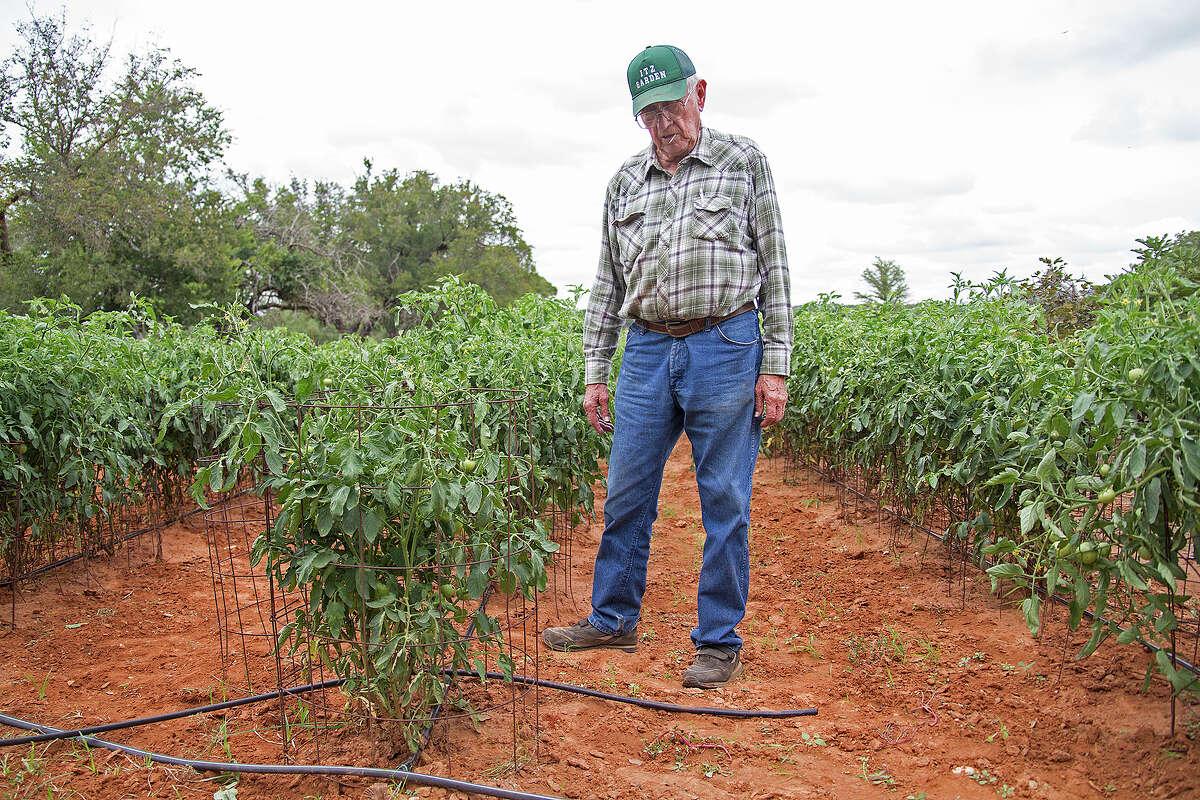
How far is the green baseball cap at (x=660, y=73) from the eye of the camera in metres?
2.70

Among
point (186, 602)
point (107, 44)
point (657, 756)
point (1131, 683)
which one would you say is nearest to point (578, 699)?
point (657, 756)

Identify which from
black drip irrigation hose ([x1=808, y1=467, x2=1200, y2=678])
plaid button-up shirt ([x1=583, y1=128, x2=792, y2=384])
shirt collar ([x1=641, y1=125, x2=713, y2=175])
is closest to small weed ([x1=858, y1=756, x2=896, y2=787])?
black drip irrigation hose ([x1=808, y1=467, x2=1200, y2=678])

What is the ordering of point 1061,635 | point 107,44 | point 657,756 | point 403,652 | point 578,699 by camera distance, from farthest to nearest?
1. point 107,44
2. point 1061,635
3. point 578,699
4. point 657,756
5. point 403,652

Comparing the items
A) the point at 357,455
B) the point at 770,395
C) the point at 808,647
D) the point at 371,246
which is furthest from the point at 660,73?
the point at 371,246

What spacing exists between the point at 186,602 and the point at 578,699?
2.25 m

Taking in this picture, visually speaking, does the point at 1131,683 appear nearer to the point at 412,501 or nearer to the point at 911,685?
the point at 911,685

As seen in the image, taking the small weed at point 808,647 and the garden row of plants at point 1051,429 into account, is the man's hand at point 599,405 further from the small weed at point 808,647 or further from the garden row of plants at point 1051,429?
the garden row of plants at point 1051,429

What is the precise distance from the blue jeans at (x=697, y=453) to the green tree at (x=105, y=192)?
571 inches

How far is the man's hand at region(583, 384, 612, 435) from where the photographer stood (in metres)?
3.13

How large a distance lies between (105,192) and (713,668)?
56.6ft

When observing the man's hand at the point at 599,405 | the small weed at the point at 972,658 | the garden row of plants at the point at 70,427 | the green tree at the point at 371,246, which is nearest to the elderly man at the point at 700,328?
the man's hand at the point at 599,405

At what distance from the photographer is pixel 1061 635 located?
3.01 m

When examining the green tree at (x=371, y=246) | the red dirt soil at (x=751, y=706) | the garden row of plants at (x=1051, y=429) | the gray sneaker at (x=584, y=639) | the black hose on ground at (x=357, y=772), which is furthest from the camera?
the green tree at (x=371, y=246)

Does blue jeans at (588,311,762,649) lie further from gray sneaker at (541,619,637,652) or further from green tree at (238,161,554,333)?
green tree at (238,161,554,333)
